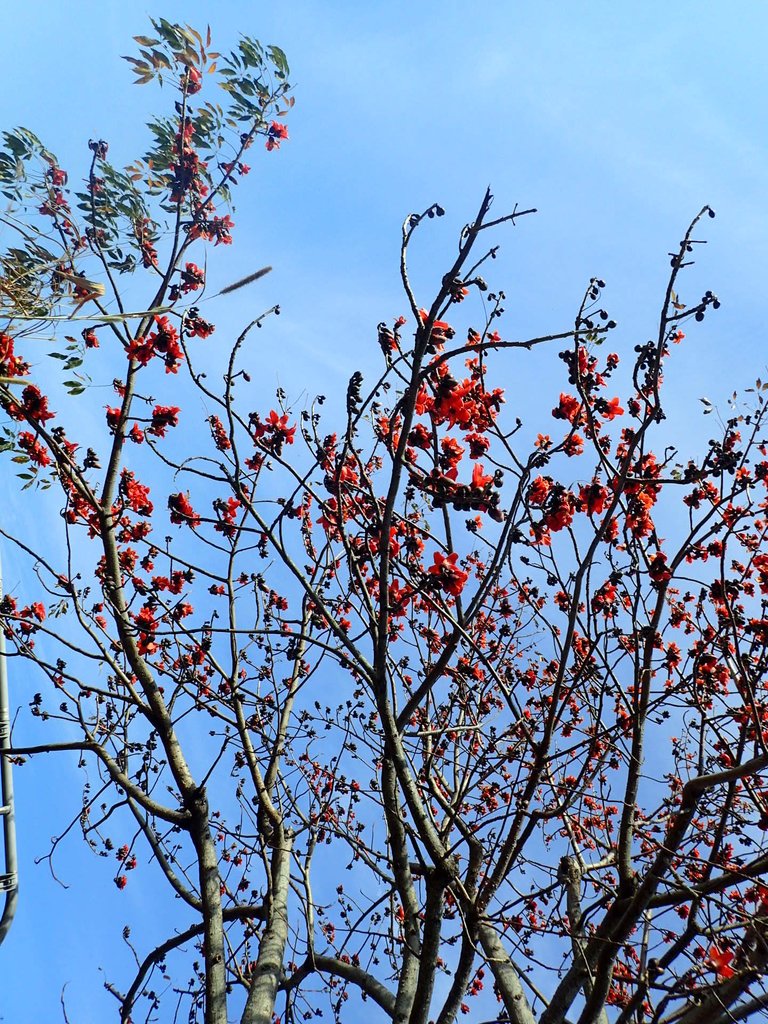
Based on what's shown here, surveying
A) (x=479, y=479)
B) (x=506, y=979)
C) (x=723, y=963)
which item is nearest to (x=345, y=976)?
(x=506, y=979)

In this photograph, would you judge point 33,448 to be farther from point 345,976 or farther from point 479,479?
point 345,976

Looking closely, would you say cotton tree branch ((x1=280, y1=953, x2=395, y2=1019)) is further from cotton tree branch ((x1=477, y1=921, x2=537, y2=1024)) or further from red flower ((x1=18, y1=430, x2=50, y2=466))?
red flower ((x1=18, y1=430, x2=50, y2=466))

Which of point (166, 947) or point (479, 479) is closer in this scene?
point (479, 479)

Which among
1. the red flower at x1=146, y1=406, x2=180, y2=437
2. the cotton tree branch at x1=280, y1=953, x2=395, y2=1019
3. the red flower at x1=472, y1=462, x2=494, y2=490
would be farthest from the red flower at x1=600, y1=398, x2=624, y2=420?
the cotton tree branch at x1=280, y1=953, x2=395, y2=1019

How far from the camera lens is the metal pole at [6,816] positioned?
12.7 ft

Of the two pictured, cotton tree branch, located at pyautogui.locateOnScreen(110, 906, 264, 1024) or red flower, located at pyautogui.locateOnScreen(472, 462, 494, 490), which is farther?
cotton tree branch, located at pyautogui.locateOnScreen(110, 906, 264, 1024)

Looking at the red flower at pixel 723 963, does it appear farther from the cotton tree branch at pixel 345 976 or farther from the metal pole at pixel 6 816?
the metal pole at pixel 6 816

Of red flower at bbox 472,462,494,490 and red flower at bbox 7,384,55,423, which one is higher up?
red flower at bbox 7,384,55,423

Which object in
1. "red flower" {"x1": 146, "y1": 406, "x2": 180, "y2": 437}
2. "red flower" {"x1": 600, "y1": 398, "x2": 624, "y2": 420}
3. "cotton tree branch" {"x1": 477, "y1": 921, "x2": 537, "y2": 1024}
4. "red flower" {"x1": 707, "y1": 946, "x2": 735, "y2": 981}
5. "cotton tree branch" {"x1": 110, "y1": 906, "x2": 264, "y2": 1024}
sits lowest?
"red flower" {"x1": 707, "y1": 946, "x2": 735, "y2": 981}

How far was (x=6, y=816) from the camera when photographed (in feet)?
13.1

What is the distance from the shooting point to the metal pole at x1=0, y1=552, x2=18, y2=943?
3.88 m

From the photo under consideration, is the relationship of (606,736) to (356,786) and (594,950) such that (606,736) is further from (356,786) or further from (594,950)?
(356,786)

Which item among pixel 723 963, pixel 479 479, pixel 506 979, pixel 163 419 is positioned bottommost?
pixel 723 963

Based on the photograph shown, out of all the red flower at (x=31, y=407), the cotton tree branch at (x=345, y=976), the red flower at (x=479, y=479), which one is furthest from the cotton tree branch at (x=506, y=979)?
the red flower at (x=31, y=407)
